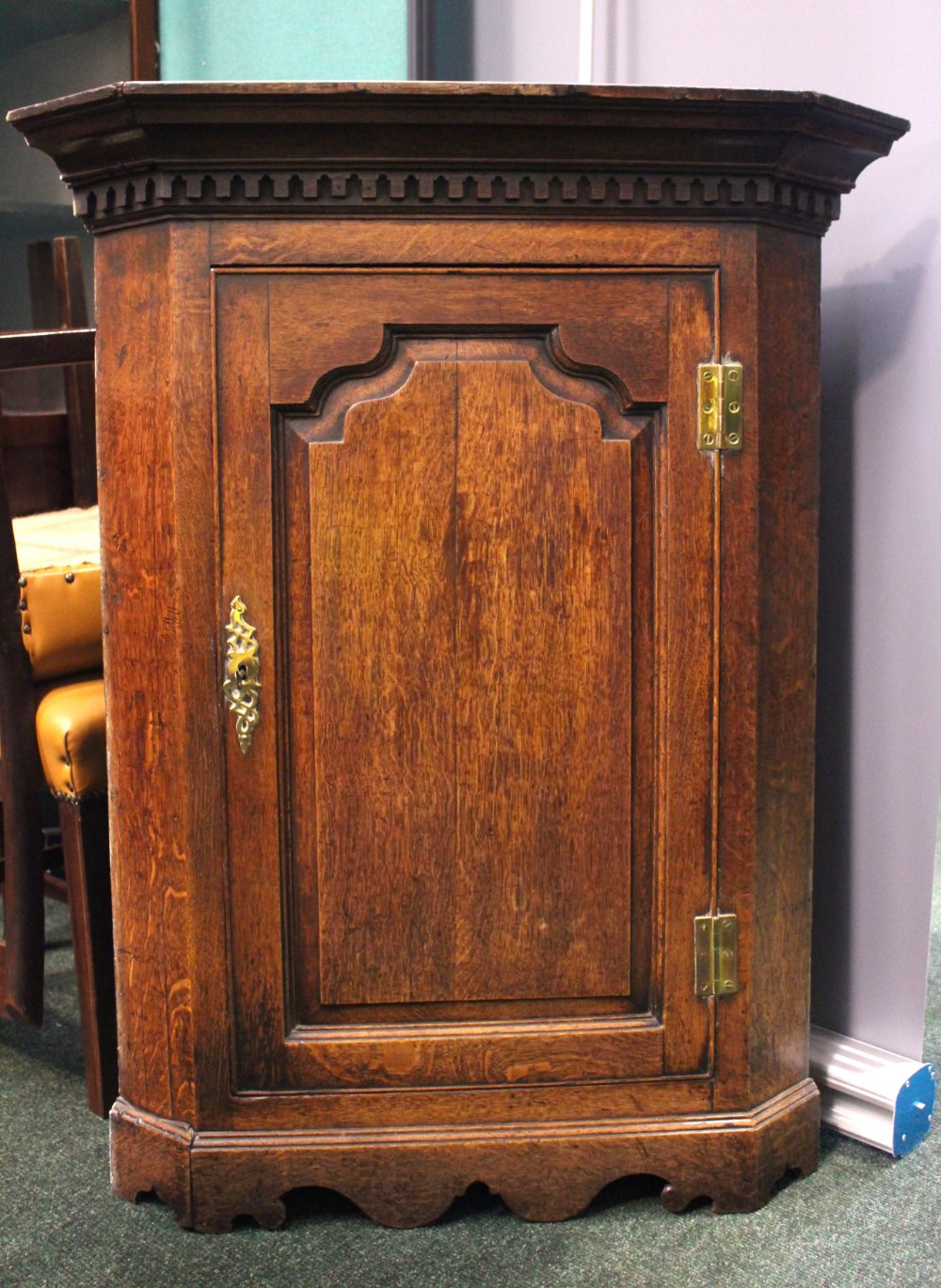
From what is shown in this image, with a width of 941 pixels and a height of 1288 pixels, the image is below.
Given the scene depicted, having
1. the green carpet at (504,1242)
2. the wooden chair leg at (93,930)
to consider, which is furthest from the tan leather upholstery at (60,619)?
the green carpet at (504,1242)

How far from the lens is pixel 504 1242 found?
1.47 meters

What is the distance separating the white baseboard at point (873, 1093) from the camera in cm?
165

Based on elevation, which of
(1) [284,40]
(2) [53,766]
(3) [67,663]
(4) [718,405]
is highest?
(1) [284,40]

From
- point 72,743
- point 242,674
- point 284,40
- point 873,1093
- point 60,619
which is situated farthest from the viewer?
point 284,40

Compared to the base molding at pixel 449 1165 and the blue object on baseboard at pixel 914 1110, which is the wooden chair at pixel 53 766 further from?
the blue object on baseboard at pixel 914 1110

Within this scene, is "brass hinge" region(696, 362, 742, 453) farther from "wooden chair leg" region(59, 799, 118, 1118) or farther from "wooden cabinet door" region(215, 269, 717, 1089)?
"wooden chair leg" region(59, 799, 118, 1118)

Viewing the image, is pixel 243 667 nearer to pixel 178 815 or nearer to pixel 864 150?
pixel 178 815

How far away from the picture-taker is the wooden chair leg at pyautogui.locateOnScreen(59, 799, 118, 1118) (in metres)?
1.79

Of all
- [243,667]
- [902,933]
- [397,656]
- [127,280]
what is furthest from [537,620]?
[902,933]

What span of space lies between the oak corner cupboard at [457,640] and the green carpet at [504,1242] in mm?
39

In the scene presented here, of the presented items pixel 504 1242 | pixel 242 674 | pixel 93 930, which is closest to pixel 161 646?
pixel 242 674

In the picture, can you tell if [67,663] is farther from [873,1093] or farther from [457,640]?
[873,1093]

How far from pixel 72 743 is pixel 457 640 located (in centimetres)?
65

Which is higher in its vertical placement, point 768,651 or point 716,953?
point 768,651
